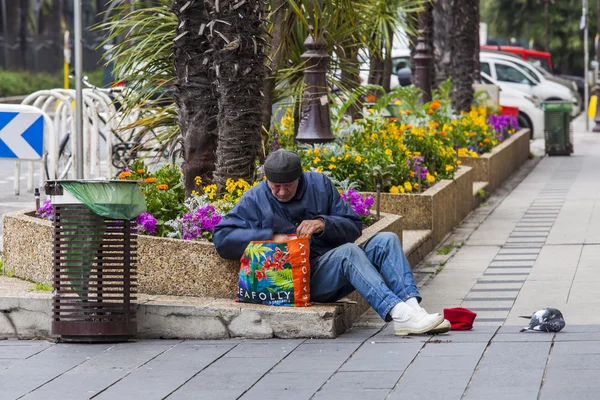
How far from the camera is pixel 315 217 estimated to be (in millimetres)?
7559

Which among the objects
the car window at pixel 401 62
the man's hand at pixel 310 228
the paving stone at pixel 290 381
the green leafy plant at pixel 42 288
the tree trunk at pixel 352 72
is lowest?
the paving stone at pixel 290 381

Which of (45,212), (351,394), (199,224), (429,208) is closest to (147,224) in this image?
(199,224)

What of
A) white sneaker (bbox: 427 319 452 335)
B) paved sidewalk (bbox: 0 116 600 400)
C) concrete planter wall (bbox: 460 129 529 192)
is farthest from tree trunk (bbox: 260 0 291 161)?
concrete planter wall (bbox: 460 129 529 192)

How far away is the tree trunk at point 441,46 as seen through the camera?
22391 mm

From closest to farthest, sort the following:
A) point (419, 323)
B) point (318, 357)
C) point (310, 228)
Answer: point (318, 357) → point (419, 323) → point (310, 228)

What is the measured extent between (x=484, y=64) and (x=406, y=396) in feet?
78.4

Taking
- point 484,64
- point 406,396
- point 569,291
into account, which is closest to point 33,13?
point 484,64

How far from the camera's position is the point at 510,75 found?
96.0 ft

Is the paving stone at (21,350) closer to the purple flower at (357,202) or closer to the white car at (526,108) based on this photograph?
the purple flower at (357,202)

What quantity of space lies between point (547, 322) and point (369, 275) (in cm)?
102

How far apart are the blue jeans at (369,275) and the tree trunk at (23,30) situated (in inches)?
1450

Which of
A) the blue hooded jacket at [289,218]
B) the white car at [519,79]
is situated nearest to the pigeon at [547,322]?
the blue hooded jacket at [289,218]

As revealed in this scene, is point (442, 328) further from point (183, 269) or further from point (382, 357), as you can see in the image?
point (183, 269)

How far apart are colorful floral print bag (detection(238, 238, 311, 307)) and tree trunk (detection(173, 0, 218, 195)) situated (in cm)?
201
